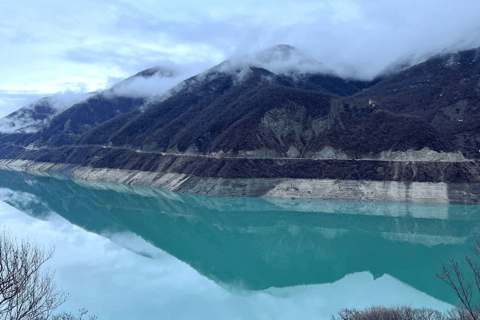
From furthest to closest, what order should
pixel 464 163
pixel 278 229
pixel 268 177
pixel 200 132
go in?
pixel 200 132 < pixel 268 177 < pixel 464 163 < pixel 278 229

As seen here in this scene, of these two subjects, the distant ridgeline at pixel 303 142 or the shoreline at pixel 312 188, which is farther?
the distant ridgeline at pixel 303 142

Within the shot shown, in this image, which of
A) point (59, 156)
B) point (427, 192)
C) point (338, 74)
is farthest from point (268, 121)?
point (338, 74)

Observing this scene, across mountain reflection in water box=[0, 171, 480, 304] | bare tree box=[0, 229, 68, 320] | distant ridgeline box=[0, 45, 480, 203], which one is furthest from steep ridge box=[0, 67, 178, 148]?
bare tree box=[0, 229, 68, 320]

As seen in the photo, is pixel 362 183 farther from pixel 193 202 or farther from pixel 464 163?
pixel 193 202

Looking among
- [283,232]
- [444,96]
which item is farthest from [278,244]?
[444,96]

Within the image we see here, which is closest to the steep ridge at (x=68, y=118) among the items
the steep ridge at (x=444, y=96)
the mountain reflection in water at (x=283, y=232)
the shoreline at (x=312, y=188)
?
the shoreline at (x=312, y=188)

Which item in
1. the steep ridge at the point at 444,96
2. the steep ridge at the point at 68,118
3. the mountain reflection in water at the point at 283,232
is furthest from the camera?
the steep ridge at the point at 68,118

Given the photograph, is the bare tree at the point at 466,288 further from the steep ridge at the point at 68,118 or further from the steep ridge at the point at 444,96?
the steep ridge at the point at 68,118
